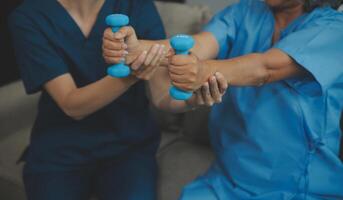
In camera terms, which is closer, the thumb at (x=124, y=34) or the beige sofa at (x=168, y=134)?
the thumb at (x=124, y=34)

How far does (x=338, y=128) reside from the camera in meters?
1.05

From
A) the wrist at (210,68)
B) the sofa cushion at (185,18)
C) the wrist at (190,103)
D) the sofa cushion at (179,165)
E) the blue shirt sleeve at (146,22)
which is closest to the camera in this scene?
the wrist at (210,68)

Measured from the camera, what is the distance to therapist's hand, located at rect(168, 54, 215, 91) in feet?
2.66

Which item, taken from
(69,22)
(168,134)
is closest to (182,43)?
(69,22)

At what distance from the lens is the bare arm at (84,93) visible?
96cm

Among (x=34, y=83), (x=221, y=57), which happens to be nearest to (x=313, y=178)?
(x=221, y=57)

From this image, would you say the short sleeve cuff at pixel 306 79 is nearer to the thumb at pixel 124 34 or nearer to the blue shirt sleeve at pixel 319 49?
the blue shirt sleeve at pixel 319 49

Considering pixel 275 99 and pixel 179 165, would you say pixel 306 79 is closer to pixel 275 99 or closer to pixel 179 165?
pixel 275 99

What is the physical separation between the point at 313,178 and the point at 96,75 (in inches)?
24.5

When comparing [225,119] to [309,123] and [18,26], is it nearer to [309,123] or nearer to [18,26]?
[309,123]

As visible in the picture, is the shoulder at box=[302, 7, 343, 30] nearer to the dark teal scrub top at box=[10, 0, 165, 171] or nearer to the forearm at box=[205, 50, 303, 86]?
the forearm at box=[205, 50, 303, 86]

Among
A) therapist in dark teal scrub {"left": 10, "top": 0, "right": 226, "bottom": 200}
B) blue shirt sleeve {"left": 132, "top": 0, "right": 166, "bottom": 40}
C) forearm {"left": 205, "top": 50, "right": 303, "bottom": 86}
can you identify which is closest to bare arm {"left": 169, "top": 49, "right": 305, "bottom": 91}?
forearm {"left": 205, "top": 50, "right": 303, "bottom": 86}

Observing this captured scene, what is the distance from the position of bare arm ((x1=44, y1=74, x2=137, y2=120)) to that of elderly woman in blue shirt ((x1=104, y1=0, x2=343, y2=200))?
0.11 meters

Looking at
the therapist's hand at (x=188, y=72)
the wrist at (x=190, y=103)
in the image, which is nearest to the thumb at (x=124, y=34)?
the therapist's hand at (x=188, y=72)
